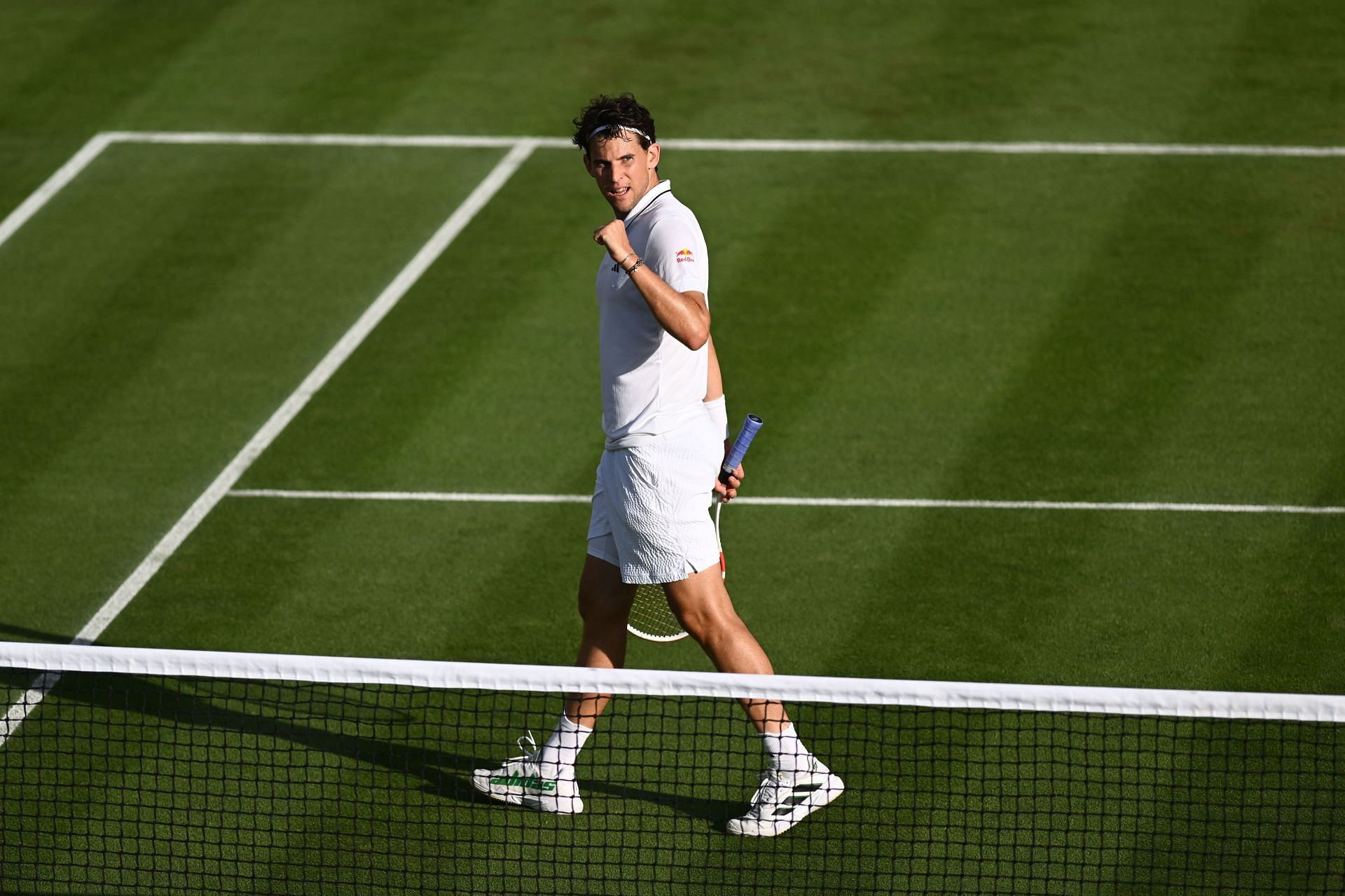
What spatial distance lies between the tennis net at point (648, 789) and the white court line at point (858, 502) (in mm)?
2061

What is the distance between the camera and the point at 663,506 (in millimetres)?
6691

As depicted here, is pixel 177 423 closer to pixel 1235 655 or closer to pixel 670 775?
pixel 670 775

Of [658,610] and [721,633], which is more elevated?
[721,633]

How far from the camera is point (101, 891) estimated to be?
659 centimetres

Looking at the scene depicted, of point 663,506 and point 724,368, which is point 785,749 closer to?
point 663,506

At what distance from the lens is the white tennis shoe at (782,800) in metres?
6.80

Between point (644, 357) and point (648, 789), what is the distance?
6.05 feet

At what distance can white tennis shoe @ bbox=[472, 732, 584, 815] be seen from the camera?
6.99 metres

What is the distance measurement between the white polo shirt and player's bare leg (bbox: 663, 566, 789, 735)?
59 cm

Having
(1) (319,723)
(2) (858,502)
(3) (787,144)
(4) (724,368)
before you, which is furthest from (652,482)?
(3) (787,144)

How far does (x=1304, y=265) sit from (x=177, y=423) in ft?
25.1

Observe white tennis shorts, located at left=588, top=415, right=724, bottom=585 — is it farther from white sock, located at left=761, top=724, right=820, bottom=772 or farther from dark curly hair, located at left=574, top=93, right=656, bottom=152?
dark curly hair, located at left=574, top=93, right=656, bottom=152

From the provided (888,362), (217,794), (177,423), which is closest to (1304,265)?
(888,362)

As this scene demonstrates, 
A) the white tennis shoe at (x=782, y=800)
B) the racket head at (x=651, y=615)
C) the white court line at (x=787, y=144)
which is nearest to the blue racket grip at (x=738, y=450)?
the racket head at (x=651, y=615)
